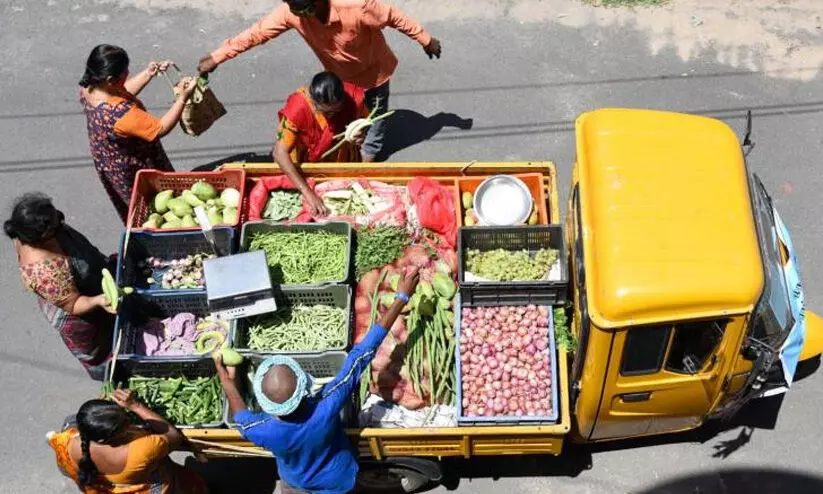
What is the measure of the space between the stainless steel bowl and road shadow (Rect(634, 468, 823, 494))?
243 centimetres

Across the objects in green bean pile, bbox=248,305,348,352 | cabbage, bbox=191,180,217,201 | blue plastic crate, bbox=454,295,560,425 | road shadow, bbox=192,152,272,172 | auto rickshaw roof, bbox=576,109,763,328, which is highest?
auto rickshaw roof, bbox=576,109,763,328

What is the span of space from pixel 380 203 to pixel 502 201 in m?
1.03

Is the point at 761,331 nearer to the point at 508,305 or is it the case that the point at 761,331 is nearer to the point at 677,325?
the point at 677,325

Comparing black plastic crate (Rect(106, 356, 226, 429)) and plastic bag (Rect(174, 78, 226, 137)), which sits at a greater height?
plastic bag (Rect(174, 78, 226, 137))

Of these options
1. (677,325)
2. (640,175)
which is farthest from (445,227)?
(677,325)

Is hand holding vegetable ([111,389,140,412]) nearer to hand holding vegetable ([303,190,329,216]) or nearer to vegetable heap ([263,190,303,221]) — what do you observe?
vegetable heap ([263,190,303,221])

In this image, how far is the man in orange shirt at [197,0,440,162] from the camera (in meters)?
6.37

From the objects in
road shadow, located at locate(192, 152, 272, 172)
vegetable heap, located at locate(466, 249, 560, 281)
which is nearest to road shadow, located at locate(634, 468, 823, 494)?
vegetable heap, located at locate(466, 249, 560, 281)

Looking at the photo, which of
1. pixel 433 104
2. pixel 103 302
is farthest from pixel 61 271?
pixel 433 104

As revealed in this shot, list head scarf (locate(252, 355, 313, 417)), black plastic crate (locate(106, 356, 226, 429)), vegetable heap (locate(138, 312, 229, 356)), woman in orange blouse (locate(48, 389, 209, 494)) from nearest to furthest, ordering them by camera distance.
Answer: head scarf (locate(252, 355, 313, 417)), woman in orange blouse (locate(48, 389, 209, 494)), black plastic crate (locate(106, 356, 226, 429)), vegetable heap (locate(138, 312, 229, 356))

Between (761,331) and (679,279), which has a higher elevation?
(679,279)

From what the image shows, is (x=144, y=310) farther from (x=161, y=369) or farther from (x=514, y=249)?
(x=514, y=249)

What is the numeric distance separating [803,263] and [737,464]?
7.40 feet

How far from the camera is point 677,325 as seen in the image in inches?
169
